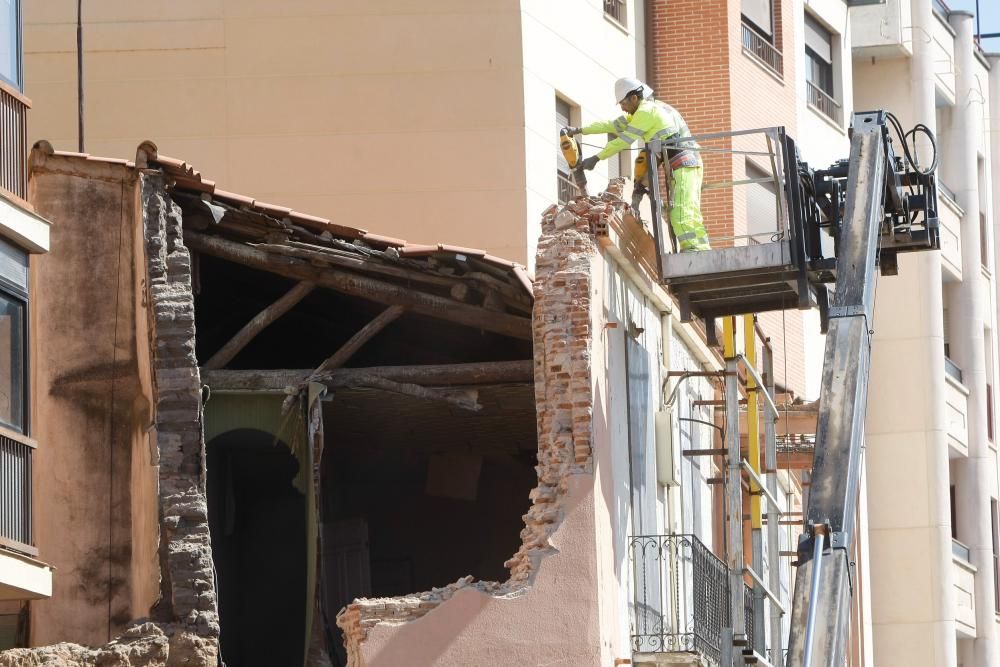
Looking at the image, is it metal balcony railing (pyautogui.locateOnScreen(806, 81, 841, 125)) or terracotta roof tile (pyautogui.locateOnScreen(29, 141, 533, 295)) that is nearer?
terracotta roof tile (pyautogui.locateOnScreen(29, 141, 533, 295))

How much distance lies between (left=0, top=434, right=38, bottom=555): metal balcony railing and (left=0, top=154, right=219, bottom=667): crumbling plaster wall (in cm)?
38

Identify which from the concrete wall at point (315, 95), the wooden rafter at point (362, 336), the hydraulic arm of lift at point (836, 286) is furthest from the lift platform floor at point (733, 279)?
the concrete wall at point (315, 95)

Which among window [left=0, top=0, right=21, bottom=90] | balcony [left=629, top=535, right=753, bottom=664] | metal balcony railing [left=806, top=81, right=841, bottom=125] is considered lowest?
balcony [left=629, top=535, right=753, bottom=664]

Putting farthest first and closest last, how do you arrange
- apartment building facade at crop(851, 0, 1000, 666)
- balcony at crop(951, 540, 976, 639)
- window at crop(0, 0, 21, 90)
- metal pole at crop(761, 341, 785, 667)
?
balcony at crop(951, 540, 976, 639) < apartment building facade at crop(851, 0, 1000, 666) < metal pole at crop(761, 341, 785, 667) < window at crop(0, 0, 21, 90)

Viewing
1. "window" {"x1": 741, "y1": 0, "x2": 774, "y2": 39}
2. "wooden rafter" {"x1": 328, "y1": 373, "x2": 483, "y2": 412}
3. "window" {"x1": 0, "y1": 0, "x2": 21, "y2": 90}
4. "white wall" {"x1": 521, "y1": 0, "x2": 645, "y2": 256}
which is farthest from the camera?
"window" {"x1": 741, "y1": 0, "x2": 774, "y2": 39}

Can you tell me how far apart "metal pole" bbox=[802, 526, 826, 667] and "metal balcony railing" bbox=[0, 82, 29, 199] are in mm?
7862

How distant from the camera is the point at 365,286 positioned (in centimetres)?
1845

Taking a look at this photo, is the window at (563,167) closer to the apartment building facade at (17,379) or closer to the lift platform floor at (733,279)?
the lift platform floor at (733,279)

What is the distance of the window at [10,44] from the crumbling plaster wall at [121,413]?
0.85 meters

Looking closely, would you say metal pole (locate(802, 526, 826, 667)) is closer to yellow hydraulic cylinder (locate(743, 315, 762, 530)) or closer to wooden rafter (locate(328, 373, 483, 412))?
yellow hydraulic cylinder (locate(743, 315, 762, 530))

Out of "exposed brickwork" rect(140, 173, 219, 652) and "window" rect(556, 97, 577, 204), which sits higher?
"window" rect(556, 97, 577, 204)

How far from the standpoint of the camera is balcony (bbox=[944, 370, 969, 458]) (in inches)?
1391

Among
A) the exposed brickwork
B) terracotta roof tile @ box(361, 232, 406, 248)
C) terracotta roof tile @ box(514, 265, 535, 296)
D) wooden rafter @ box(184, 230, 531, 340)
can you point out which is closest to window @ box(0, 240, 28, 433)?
the exposed brickwork

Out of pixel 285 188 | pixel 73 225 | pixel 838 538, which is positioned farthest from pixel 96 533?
pixel 285 188
